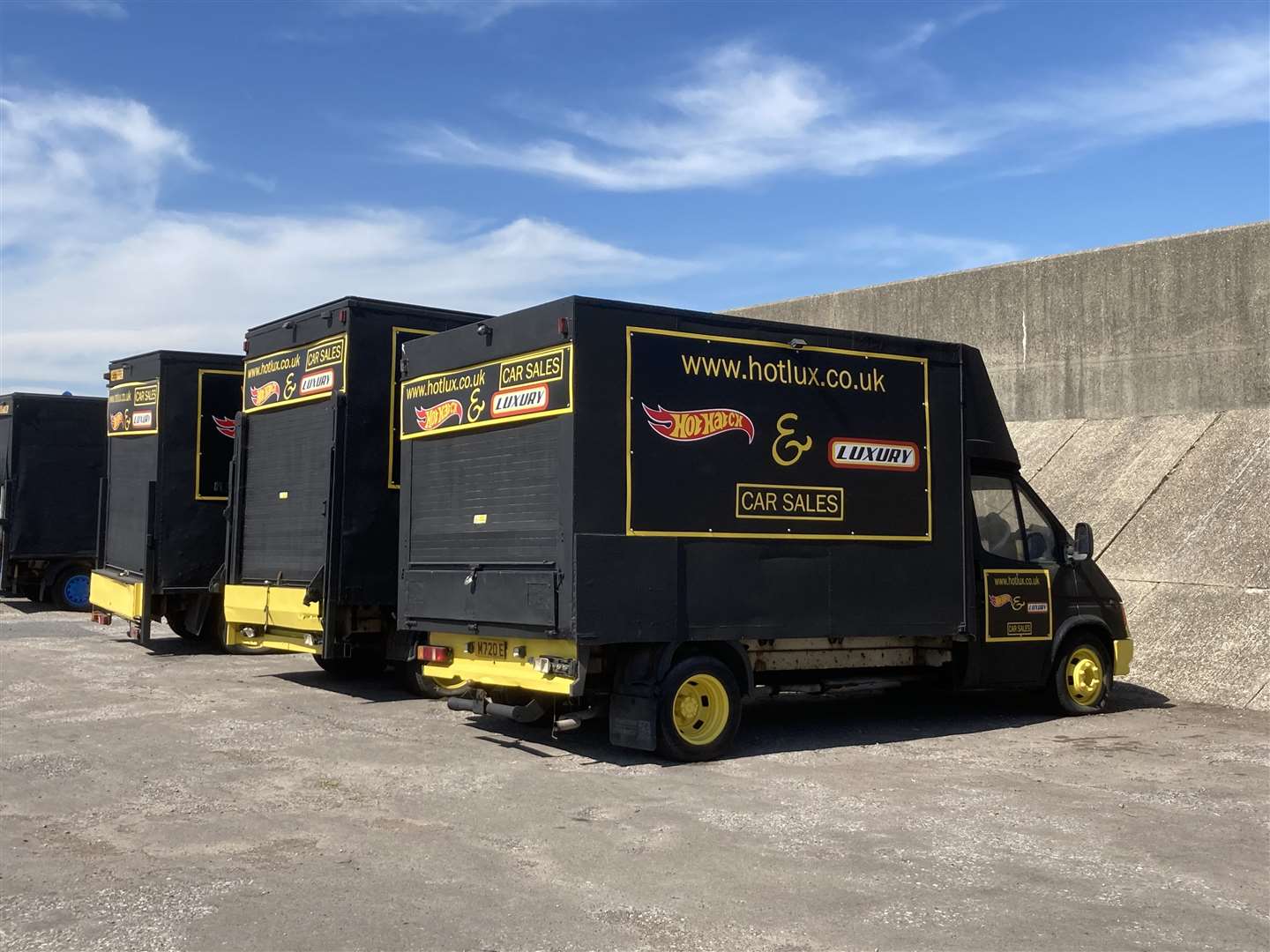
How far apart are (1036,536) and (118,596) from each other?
1045 cm

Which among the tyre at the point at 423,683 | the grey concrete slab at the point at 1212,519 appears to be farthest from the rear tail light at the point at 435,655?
the grey concrete slab at the point at 1212,519

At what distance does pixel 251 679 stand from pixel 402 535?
3597 mm

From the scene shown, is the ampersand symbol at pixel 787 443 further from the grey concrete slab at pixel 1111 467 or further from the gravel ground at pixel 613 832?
the grey concrete slab at pixel 1111 467

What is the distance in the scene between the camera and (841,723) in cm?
1071

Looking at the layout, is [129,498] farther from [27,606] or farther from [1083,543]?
[1083,543]

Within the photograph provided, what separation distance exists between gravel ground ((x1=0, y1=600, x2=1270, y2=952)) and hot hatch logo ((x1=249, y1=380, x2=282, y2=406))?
3.10 m

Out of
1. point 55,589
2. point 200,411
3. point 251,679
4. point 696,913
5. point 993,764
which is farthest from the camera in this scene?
point 55,589

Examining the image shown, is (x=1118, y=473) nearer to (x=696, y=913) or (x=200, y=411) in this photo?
(x=200, y=411)

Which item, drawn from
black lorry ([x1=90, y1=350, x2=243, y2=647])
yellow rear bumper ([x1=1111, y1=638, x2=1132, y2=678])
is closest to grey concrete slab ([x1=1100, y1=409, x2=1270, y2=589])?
yellow rear bumper ([x1=1111, y1=638, x2=1132, y2=678])

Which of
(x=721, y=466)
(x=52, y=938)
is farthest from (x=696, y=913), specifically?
(x=721, y=466)

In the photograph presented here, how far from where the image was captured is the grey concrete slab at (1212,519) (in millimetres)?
13516

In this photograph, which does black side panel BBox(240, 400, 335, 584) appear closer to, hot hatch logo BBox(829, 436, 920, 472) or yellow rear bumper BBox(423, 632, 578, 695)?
yellow rear bumper BBox(423, 632, 578, 695)

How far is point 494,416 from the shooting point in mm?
9312

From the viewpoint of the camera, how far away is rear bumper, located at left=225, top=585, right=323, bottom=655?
11461mm
